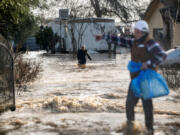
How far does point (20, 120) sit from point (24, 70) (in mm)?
4312

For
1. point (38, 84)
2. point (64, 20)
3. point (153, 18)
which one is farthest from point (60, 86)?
point (64, 20)

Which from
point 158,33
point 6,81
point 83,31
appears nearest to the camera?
point 6,81

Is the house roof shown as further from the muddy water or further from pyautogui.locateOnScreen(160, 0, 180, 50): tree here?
the muddy water

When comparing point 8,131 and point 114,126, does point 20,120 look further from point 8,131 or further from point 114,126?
point 114,126

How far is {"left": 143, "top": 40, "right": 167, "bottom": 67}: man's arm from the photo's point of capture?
4918mm

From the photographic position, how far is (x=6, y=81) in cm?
711

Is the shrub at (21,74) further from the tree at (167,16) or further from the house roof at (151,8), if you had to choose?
the house roof at (151,8)

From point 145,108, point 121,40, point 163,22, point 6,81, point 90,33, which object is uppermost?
point 163,22

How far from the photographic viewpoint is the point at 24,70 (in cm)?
1081

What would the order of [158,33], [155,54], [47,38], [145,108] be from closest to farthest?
1. [155,54]
2. [145,108]
3. [158,33]
4. [47,38]

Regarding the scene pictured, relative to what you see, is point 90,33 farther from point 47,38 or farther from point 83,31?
point 47,38

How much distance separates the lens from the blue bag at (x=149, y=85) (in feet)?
16.4

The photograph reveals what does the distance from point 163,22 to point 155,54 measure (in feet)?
72.0

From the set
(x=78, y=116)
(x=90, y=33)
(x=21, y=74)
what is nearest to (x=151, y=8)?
(x=90, y=33)
